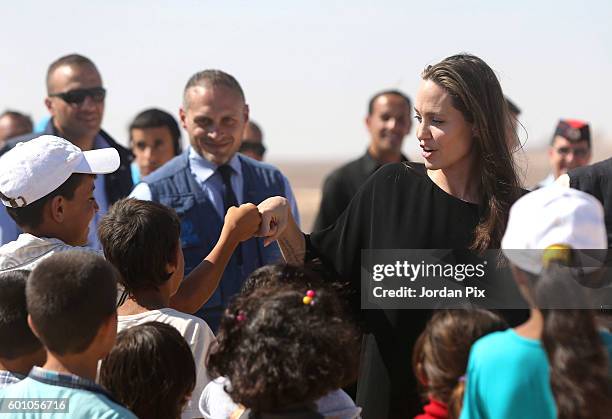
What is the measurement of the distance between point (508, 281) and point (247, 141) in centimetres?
540

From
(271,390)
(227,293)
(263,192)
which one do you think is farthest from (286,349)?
(263,192)

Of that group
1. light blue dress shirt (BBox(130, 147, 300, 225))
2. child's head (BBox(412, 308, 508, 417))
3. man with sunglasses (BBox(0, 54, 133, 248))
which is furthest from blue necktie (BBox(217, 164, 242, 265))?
child's head (BBox(412, 308, 508, 417))

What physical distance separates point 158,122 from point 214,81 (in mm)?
2124

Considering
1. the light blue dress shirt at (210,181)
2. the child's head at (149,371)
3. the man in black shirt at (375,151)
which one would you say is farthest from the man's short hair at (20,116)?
the child's head at (149,371)

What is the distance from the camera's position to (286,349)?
2.62 m

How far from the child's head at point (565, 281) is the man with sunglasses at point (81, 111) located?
409cm

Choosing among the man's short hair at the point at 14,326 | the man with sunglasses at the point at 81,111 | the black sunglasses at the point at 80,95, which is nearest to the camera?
the man's short hair at the point at 14,326

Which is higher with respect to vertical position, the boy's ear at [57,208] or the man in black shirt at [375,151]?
the boy's ear at [57,208]

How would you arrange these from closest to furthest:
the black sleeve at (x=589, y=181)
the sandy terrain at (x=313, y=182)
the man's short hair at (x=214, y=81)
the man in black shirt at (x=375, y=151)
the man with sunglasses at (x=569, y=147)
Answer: the black sleeve at (x=589, y=181), the sandy terrain at (x=313, y=182), the man's short hair at (x=214, y=81), the man in black shirt at (x=375, y=151), the man with sunglasses at (x=569, y=147)

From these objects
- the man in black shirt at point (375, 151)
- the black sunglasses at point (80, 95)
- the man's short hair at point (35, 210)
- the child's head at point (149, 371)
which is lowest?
the man in black shirt at point (375, 151)

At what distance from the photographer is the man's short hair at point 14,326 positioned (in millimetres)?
3121

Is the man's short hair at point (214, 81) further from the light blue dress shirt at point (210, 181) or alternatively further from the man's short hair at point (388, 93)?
the man's short hair at point (388, 93)

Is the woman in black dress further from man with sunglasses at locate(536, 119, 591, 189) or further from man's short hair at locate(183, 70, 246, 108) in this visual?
man with sunglasses at locate(536, 119, 591, 189)

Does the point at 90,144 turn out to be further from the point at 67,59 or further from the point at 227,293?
the point at 227,293
